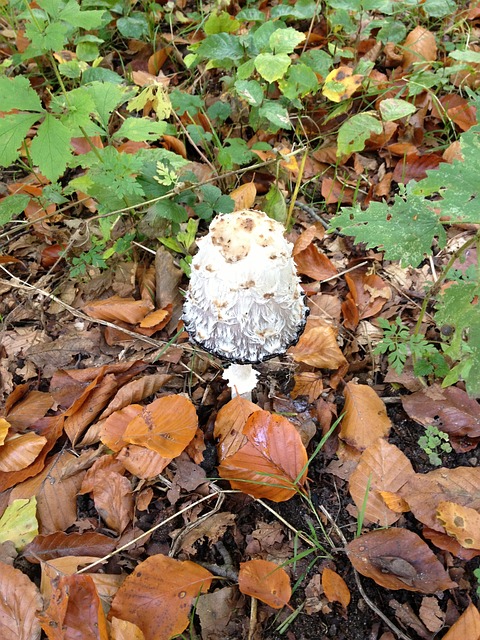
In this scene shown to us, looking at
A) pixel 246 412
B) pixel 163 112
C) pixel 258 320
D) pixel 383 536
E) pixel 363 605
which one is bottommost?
pixel 363 605

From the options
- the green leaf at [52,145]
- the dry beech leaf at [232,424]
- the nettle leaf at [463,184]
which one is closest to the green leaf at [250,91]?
the green leaf at [52,145]

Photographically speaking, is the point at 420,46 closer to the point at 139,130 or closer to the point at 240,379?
the point at 139,130

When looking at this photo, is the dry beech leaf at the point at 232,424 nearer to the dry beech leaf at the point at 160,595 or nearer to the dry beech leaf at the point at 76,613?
the dry beech leaf at the point at 160,595

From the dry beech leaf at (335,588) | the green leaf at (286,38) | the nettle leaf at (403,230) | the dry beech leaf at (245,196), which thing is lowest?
the dry beech leaf at (335,588)

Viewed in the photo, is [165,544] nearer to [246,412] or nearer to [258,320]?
[246,412]

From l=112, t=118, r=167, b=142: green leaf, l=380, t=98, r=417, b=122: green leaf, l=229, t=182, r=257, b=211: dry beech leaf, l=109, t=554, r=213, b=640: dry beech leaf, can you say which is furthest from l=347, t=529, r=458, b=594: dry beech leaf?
l=380, t=98, r=417, b=122: green leaf

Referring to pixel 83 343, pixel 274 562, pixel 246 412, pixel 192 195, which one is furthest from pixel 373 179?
pixel 274 562
